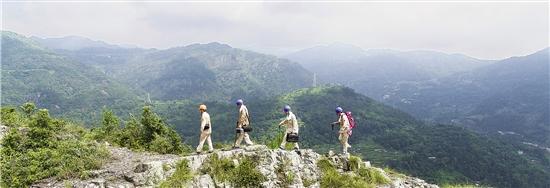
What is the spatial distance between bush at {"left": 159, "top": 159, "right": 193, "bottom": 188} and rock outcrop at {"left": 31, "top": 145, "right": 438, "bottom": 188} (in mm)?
195

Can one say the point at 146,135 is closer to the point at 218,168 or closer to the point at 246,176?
the point at 218,168

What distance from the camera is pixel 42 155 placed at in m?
21.3

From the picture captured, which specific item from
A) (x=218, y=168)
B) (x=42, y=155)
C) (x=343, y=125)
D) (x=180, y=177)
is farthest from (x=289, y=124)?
(x=42, y=155)

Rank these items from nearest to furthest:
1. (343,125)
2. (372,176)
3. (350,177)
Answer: (350,177), (343,125), (372,176)

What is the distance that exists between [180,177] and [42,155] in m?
6.50

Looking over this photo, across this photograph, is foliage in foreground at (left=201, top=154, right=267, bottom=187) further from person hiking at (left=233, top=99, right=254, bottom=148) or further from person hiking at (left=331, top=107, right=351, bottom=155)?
person hiking at (left=331, top=107, right=351, bottom=155)

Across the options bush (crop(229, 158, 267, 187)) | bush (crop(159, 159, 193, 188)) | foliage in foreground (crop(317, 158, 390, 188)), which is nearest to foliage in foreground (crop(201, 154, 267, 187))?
bush (crop(229, 158, 267, 187))

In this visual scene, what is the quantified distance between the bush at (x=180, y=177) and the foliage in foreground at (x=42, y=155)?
3.70m

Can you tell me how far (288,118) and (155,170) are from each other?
7.35 metres

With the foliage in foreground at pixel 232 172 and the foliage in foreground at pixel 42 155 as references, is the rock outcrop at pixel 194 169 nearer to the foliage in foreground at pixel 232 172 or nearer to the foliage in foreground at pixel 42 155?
the foliage in foreground at pixel 232 172

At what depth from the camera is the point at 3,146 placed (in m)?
24.2

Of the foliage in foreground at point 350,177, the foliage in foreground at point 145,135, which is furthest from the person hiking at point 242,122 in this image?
the foliage in foreground at point 145,135

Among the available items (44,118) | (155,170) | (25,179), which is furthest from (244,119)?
(44,118)

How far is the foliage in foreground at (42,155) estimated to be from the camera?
20172 millimetres
